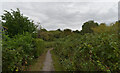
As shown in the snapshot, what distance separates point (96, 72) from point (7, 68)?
10.6 ft

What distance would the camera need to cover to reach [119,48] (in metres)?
1.99

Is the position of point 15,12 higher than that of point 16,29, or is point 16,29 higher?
point 15,12

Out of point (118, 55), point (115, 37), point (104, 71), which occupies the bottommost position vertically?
point (104, 71)

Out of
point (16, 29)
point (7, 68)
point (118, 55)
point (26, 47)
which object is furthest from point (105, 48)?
point (16, 29)

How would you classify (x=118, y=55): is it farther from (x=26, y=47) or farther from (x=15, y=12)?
(x=15, y=12)

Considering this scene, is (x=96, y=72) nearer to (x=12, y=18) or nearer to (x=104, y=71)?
(x=104, y=71)

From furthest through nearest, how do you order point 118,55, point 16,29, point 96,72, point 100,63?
point 16,29
point 96,72
point 100,63
point 118,55

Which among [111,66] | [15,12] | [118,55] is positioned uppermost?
[15,12]

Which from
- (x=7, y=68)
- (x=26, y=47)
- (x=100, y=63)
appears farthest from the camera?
(x=26, y=47)

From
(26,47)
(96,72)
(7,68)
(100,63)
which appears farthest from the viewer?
(26,47)

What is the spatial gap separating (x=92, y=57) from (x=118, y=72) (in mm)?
731

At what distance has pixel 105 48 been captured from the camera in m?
2.08

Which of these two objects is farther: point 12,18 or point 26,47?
point 12,18

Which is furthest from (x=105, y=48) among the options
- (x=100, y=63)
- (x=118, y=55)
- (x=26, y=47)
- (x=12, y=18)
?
(x=12, y=18)
